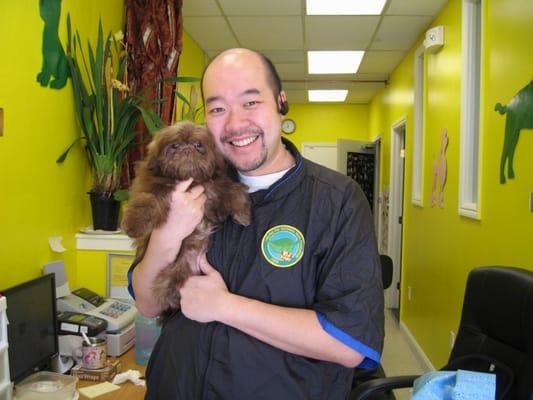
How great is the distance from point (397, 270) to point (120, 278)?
431 centimetres

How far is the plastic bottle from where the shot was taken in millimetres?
1916

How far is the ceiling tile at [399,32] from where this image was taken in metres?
4.31

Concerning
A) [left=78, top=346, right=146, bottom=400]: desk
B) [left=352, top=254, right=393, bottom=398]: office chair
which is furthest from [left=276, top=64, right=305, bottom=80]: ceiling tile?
[left=78, top=346, right=146, bottom=400]: desk

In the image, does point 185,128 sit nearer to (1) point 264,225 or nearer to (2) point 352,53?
(1) point 264,225

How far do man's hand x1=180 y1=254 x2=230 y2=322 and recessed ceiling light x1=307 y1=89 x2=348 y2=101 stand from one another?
7061mm

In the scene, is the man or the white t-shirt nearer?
the man

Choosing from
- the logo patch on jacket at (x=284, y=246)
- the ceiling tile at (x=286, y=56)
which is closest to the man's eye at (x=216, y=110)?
the logo patch on jacket at (x=284, y=246)

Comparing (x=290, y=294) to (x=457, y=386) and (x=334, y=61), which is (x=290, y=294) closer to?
(x=457, y=386)

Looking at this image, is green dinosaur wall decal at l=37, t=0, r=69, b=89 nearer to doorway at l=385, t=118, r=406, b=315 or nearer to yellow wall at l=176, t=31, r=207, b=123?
yellow wall at l=176, t=31, r=207, b=123

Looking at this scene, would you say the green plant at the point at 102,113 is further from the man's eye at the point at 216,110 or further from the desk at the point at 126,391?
the man's eye at the point at 216,110

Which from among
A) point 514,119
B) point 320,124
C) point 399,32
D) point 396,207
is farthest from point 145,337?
point 320,124

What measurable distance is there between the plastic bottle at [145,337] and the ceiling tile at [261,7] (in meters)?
3.01

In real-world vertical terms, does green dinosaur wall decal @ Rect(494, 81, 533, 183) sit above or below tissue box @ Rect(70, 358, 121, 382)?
above

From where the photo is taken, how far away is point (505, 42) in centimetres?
262
